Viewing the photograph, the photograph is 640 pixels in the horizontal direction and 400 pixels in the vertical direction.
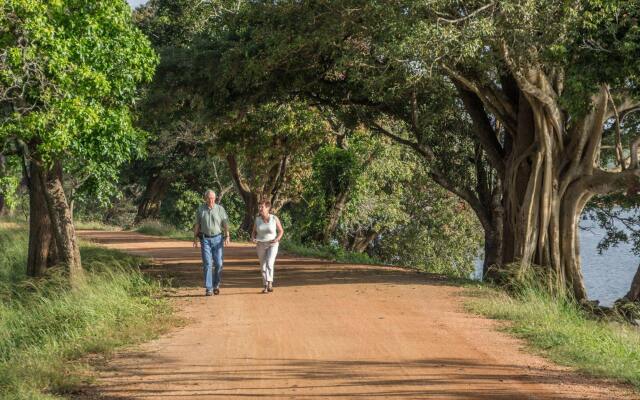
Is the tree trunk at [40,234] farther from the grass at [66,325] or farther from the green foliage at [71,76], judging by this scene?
the green foliage at [71,76]

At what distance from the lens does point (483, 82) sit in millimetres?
16781

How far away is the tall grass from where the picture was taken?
381 inches

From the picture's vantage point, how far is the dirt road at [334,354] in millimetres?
8453

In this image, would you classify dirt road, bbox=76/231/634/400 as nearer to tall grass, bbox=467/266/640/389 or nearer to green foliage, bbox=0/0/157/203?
tall grass, bbox=467/266/640/389

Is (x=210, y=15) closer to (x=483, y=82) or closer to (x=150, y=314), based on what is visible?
(x=483, y=82)

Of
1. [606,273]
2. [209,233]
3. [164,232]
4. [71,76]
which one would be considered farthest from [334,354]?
[606,273]

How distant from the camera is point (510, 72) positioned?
16594mm

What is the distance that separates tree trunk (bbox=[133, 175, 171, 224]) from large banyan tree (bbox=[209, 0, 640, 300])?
25109mm

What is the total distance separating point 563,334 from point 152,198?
3726 centimetres

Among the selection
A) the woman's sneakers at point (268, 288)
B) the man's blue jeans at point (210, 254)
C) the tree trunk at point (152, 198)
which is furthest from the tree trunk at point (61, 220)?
the tree trunk at point (152, 198)

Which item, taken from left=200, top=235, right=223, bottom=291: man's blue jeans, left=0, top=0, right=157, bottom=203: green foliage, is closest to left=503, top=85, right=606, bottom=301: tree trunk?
left=200, top=235, right=223, bottom=291: man's blue jeans

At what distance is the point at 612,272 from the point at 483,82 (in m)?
49.1

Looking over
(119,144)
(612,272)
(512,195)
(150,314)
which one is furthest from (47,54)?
(612,272)

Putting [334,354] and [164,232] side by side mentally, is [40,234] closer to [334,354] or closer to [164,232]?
[334,354]
